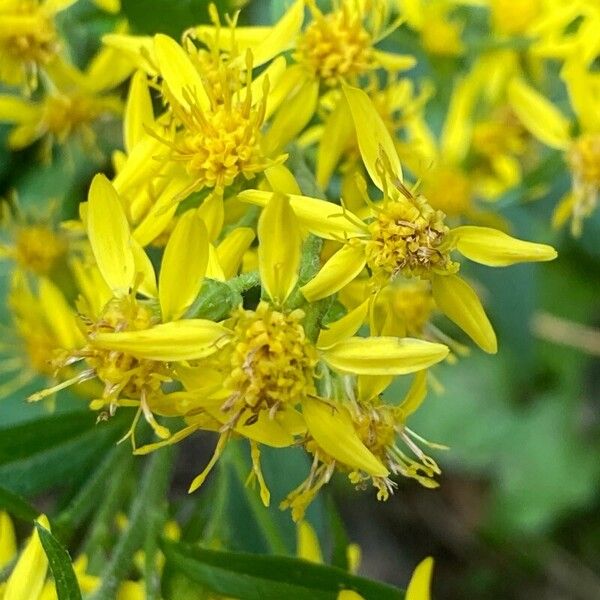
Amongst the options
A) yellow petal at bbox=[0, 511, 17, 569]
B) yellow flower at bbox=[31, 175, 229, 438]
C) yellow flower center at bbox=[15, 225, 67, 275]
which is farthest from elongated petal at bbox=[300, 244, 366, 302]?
yellow flower center at bbox=[15, 225, 67, 275]

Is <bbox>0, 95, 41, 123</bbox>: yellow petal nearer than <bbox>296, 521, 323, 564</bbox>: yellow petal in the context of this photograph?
No

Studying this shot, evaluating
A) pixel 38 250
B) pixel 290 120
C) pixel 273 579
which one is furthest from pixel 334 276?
pixel 38 250

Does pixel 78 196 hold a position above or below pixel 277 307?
below

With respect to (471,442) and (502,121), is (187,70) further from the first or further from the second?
(471,442)

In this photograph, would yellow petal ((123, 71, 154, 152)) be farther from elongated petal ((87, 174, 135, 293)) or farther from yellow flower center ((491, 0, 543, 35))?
yellow flower center ((491, 0, 543, 35))

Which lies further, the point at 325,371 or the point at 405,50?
the point at 405,50

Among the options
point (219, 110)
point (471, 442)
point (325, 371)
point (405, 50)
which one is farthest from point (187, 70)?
point (471, 442)

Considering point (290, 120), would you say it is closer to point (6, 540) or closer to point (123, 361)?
point (123, 361)
